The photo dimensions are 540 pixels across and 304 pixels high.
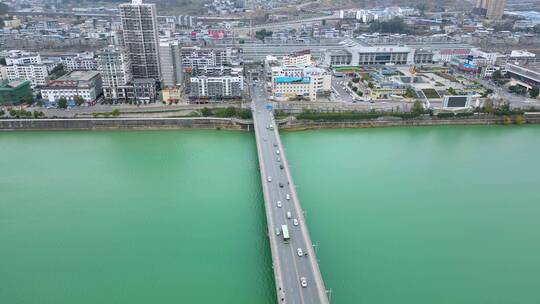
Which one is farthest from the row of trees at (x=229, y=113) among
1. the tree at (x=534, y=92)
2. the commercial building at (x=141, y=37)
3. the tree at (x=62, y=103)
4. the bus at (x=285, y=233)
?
the tree at (x=534, y=92)

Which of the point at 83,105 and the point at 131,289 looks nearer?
the point at 131,289

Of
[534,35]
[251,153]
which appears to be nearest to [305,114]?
[251,153]

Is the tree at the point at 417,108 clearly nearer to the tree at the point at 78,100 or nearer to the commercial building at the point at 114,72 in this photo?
the commercial building at the point at 114,72

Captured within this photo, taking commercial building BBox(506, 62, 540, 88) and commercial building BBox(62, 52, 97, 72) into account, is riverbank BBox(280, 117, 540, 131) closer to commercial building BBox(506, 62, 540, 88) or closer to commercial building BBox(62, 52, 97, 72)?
commercial building BBox(506, 62, 540, 88)

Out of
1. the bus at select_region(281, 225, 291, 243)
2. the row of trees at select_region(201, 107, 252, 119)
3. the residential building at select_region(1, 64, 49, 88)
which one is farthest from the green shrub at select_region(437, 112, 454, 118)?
the residential building at select_region(1, 64, 49, 88)

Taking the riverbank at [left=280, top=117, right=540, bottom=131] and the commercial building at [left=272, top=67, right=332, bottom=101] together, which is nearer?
the riverbank at [left=280, top=117, right=540, bottom=131]

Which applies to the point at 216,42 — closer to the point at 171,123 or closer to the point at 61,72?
the point at 61,72

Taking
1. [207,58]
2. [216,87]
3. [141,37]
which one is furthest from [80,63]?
[216,87]
